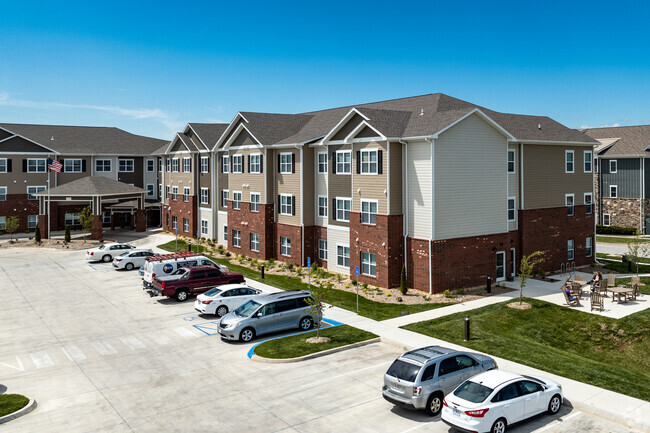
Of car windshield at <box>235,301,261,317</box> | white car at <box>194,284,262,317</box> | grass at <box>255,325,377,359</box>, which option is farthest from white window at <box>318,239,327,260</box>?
car windshield at <box>235,301,261,317</box>

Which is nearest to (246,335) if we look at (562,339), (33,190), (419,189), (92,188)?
(419,189)

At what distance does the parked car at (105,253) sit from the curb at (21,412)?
2760 cm

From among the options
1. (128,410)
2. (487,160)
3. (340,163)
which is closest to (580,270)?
(487,160)

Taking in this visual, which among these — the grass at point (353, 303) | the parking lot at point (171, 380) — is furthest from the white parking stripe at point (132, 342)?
the grass at point (353, 303)

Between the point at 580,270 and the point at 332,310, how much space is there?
21401 millimetres

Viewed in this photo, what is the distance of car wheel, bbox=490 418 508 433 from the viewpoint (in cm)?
1327

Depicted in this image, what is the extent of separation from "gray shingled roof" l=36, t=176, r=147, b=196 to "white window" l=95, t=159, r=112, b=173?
25.5 feet

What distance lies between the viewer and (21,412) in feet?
49.2

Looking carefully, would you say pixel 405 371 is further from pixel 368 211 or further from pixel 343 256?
pixel 343 256

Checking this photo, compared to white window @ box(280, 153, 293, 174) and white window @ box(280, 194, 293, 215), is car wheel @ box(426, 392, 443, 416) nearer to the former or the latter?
white window @ box(280, 194, 293, 215)

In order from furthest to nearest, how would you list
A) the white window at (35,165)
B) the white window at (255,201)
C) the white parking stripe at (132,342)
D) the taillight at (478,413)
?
the white window at (35,165)
the white window at (255,201)
the white parking stripe at (132,342)
the taillight at (478,413)

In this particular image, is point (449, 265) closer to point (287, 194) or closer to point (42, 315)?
point (287, 194)

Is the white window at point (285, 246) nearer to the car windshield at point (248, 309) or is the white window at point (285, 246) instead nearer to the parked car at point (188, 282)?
the parked car at point (188, 282)

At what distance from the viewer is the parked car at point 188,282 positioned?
28.7 metres
